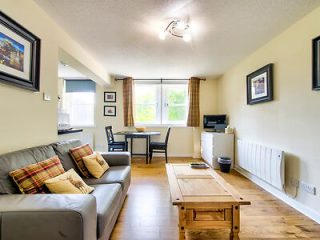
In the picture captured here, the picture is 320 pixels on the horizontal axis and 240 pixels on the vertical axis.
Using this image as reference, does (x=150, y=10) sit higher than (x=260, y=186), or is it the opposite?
(x=150, y=10)

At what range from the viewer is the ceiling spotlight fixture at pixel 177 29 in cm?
251

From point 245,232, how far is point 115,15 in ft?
8.83

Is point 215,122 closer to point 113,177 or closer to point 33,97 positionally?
point 113,177

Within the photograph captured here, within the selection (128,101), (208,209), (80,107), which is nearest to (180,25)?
(208,209)

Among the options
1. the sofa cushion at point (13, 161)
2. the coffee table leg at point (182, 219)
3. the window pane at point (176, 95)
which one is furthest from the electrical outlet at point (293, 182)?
the window pane at point (176, 95)

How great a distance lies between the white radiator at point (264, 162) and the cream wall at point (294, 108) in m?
0.13

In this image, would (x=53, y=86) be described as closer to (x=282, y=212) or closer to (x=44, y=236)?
(x=44, y=236)

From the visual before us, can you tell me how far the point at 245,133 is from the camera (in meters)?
4.03

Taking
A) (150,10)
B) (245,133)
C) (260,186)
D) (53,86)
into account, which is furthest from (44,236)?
(245,133)

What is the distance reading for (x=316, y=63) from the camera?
7.20ft

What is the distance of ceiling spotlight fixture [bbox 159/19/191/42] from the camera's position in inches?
98.9

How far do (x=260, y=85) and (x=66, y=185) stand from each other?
3192mm

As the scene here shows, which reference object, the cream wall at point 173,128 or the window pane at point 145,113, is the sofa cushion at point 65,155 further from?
the window pane at point 145,113

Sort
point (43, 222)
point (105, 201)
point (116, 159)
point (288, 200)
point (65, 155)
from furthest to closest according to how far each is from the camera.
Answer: point (116, 159), point (288, 200), point (65, 155), point (105, 201), point (43, 222)
